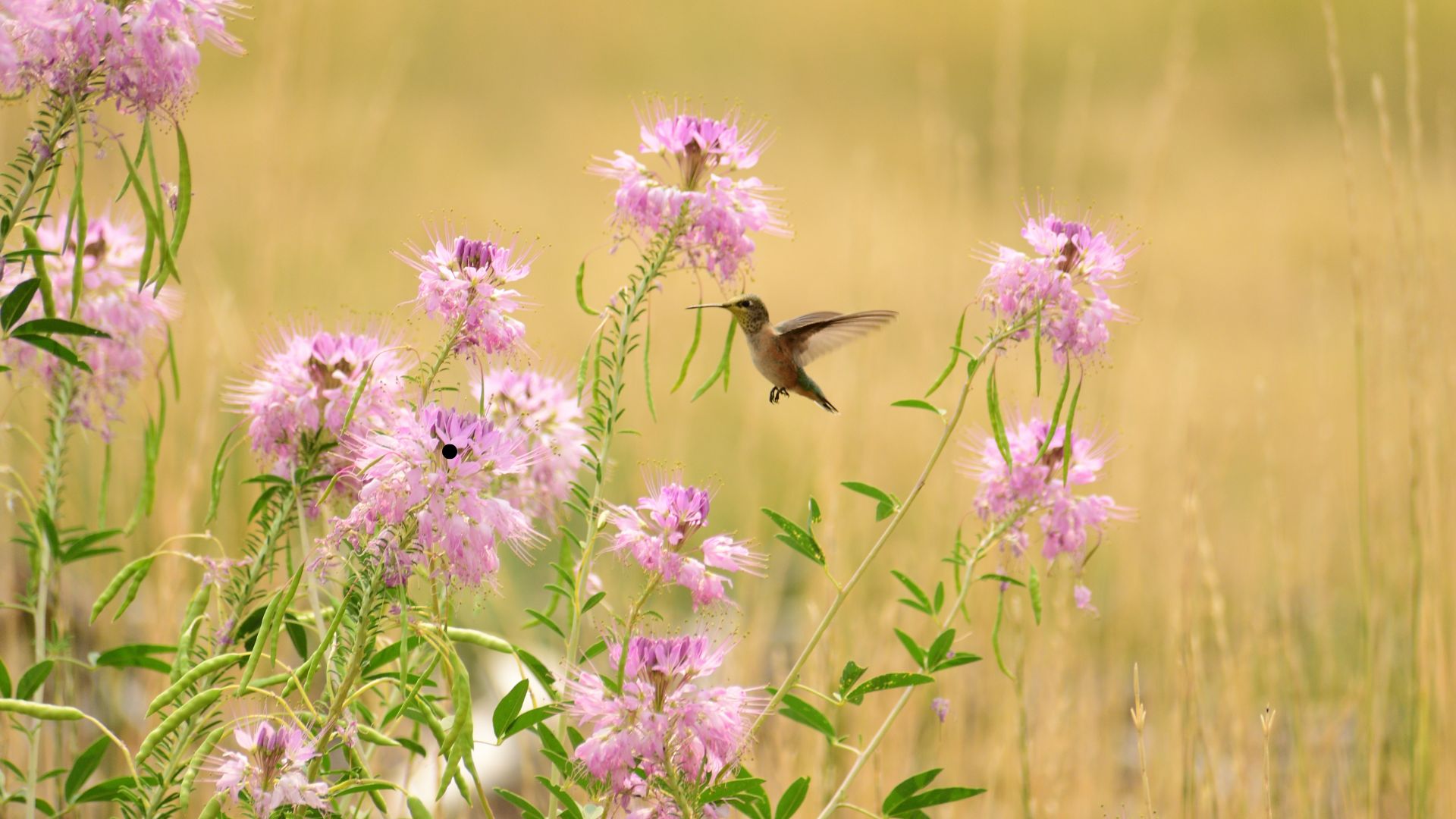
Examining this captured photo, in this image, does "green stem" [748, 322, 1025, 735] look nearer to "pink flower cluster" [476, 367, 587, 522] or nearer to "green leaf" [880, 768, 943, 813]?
"green leaf" [880, 768, 943, 813]

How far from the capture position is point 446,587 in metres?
1.42

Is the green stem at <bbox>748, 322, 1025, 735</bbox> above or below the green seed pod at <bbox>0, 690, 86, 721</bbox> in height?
above

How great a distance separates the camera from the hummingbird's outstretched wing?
84.9 inches

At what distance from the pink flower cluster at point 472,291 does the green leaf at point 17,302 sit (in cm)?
42

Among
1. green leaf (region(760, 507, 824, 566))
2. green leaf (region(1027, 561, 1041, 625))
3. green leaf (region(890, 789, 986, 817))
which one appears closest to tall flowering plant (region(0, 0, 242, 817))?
green leaf (region(760, 507, 824, 566))

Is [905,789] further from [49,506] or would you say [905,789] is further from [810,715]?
[49,506]

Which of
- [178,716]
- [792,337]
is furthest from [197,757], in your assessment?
[792,337]

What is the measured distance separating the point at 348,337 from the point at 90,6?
0.53 metres

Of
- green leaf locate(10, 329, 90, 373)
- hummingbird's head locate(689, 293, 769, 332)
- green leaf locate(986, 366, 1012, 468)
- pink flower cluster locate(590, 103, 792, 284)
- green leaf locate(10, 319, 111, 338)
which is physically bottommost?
green leaf locate(986, 366, 1012, 468)

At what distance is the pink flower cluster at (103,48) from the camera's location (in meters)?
1.29

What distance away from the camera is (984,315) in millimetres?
3287

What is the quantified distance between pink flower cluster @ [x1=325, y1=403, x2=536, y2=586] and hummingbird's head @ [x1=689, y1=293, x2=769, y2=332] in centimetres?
81

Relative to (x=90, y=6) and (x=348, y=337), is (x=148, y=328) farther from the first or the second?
(x=90, y=6)

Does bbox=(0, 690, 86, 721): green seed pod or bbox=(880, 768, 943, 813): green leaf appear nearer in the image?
bbox=(0, 690, 86, 721): green seed pod
